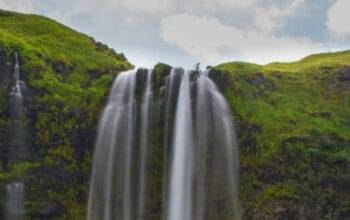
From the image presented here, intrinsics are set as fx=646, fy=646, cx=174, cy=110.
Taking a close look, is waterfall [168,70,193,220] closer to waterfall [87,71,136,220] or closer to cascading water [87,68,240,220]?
cascading water [87,68,240,220]

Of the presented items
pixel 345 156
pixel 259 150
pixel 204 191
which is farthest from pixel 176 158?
pixel 345 156

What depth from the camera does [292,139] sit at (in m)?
35.2

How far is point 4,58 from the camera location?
35344 millimetres

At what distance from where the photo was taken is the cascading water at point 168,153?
107ft

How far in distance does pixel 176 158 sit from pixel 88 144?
496 centimetres

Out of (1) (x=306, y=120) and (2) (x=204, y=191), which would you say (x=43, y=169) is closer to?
(2) (x=204, y=191)

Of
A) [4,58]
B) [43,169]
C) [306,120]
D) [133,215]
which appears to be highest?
[4,58]

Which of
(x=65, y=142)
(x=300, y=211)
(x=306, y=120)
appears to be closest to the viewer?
(x=300, y=211)

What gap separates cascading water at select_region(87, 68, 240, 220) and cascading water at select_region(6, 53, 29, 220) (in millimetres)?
3591

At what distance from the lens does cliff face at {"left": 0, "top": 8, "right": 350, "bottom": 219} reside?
32812 millimetres

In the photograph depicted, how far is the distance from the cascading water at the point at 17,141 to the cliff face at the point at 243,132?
12.4 inches

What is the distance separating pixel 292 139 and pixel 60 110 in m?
12.8

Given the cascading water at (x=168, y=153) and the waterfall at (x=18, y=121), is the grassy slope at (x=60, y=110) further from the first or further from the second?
the cascading water at (x=168, y=153)

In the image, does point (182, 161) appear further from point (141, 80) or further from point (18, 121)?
point (18, 121)
